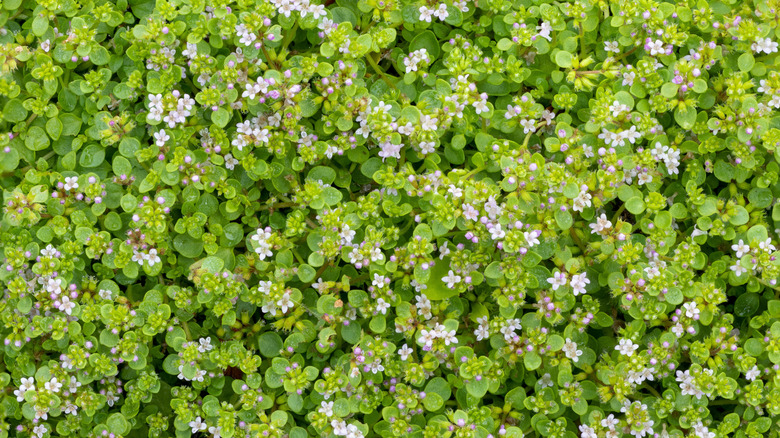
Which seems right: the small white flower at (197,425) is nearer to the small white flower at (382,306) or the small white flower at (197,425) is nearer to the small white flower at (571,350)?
the small white flower at (382,306)

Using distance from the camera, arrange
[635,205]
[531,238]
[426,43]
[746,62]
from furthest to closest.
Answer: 1. [426,43]
2. [746,62]
3. [635,205]
4. [531,238]

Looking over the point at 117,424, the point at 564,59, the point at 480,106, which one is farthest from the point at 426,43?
the point at 117,424

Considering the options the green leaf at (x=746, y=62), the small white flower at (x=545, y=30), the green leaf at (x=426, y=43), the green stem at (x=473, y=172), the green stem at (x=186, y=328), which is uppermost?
the green leaf at (x=746, y=62)

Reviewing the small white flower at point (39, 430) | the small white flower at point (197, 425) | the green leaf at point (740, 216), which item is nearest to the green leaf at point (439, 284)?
the small white flower at point (197, 425)

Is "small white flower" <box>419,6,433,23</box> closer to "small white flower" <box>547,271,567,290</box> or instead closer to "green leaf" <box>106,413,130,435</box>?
"small white flower" <box>547,271,567,290</box>

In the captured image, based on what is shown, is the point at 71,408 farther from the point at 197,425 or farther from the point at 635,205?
the point at 635,205

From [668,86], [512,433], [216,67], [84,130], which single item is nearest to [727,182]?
[668,86]

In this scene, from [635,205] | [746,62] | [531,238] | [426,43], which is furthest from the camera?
[426,43]

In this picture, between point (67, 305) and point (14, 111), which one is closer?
point (67, 305)

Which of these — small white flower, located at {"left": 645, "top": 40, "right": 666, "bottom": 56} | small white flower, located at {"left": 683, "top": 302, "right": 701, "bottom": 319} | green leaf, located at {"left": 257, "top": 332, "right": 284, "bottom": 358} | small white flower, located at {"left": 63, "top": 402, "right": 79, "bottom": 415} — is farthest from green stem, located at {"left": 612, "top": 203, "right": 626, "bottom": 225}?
small white flower, located at {"left": 63, "top": 402, "right": 79, "bottom": 415}
